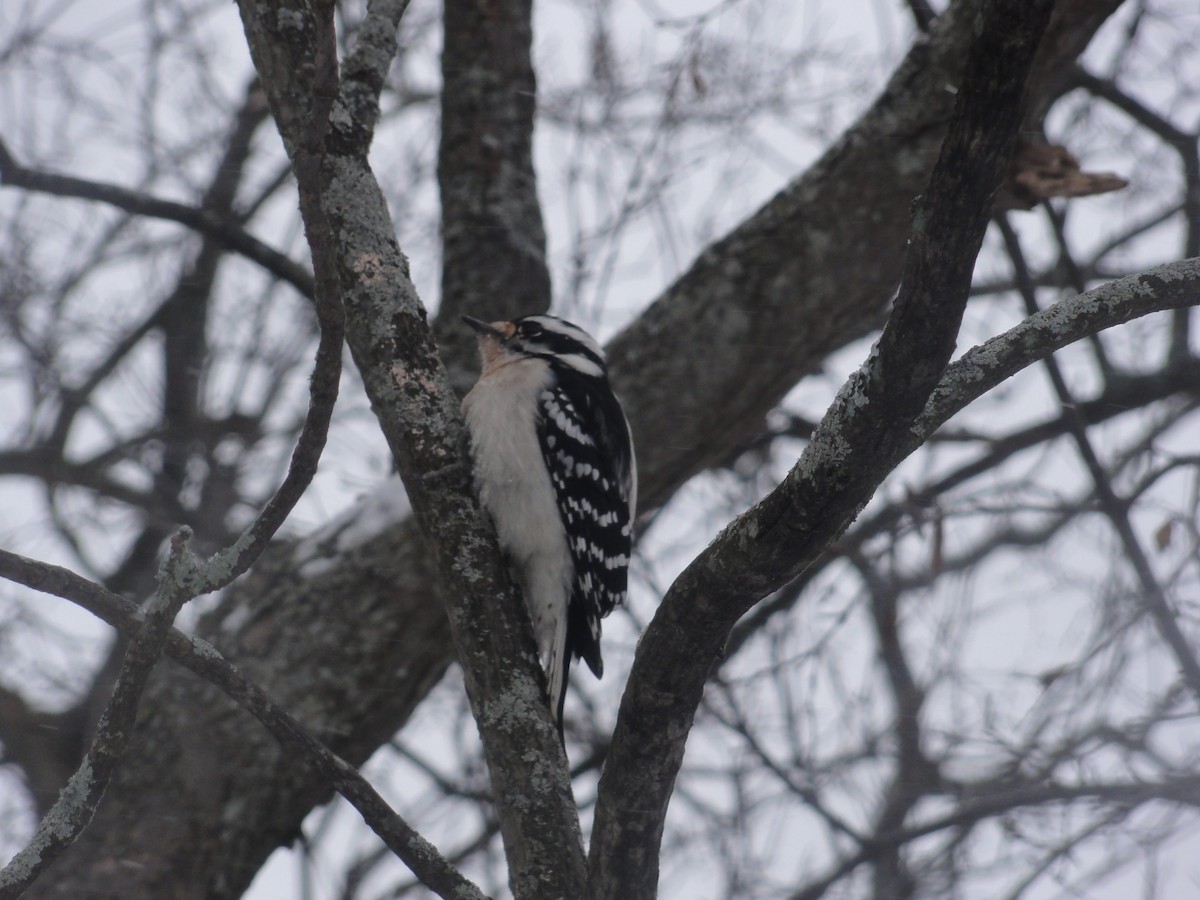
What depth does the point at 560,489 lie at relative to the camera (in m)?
4.08

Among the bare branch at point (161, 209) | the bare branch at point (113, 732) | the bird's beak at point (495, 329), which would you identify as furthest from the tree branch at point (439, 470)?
the bare branch at point (161, 209)

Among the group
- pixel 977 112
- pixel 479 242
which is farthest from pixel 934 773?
pixel 977 112

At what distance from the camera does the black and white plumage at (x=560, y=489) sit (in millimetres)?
3859

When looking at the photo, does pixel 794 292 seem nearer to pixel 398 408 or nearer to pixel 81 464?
pixel 398 408

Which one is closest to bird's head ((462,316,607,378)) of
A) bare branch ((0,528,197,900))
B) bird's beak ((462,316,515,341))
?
bird's beak ((462,316,515,341))

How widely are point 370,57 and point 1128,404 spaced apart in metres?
3.92

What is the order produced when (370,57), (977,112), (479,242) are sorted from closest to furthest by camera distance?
1. (977,112)
2. (370,57)
3. (479,242)

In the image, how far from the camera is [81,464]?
7.12 metres

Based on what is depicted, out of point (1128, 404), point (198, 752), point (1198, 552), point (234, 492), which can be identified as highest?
point (234, 492)

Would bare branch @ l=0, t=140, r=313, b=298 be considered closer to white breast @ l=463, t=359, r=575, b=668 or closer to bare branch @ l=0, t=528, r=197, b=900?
white breast @ l=463, t=359, r=575, b=668

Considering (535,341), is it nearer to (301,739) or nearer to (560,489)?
(560,489)

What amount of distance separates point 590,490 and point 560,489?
0.10 meters

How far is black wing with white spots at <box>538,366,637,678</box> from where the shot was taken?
13.0 feet

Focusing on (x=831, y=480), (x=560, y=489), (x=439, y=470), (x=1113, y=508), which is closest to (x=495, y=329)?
(x=560, y=489)
